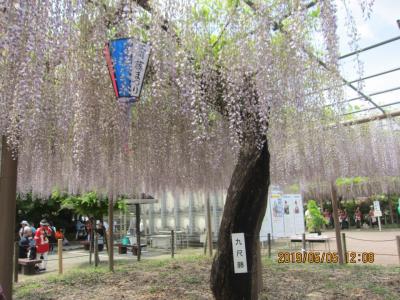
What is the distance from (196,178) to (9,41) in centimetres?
464

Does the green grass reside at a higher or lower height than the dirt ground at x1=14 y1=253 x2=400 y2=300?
higher

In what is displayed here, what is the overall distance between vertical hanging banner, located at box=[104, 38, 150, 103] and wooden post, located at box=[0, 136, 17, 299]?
1.47 m

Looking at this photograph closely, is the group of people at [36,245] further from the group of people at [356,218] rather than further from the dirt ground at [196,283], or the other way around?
the group of people at [356,218]

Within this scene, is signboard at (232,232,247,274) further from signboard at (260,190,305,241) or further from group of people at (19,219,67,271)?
signboard at (260,190,305,241)

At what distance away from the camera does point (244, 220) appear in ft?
12.0

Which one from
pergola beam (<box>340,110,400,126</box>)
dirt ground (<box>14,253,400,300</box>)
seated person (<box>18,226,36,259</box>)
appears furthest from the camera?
seated person (<box>18,226,36,259</box>)

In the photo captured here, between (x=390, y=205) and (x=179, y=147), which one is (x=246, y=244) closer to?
(x=179, y=147)

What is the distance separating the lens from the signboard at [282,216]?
1084 cm

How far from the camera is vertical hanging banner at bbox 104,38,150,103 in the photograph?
8.68 feet

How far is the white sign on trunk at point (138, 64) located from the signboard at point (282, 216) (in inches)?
337

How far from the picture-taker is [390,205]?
1861cm

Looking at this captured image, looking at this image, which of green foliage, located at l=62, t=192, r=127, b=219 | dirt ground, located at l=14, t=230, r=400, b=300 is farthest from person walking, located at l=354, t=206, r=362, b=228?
green foliage, located at l=62, t=192, r=127, b=219
